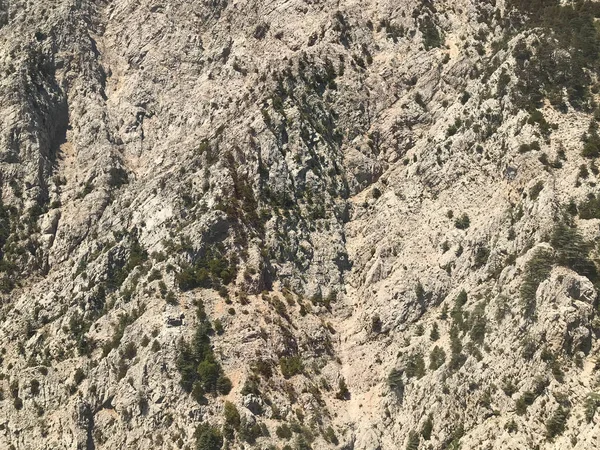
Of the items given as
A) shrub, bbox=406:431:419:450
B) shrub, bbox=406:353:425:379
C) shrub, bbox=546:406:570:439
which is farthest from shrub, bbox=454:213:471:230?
shrub, bbox=546:406:570:439

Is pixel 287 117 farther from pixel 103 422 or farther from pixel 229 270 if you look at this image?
pixel 103 422

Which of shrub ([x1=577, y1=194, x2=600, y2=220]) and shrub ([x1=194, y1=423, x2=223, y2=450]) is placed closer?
shrub ([x1=577, y1=194, x2=600, y2=220])

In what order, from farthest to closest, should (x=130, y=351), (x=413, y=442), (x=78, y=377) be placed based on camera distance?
(x=78, y=377)
(x=130, y=351)
(x=413, y=442)

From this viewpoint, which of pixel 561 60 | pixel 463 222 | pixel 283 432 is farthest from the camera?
pixel 561 60

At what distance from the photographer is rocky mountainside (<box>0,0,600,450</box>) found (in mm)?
52219

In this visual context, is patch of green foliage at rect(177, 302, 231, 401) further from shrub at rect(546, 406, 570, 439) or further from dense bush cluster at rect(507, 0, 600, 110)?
Answer: dense bush cluster at rect(507, 0, 600, 110)

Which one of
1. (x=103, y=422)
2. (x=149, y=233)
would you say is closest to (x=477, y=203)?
Answer: (x=149, y=233)

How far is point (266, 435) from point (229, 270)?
1660cm

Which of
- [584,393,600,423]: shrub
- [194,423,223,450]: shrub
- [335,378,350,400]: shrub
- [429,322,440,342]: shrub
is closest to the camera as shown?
[584,393,600,423]: shrub

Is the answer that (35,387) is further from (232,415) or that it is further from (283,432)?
(283,432)

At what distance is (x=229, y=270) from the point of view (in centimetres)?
6544

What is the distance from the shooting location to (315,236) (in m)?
70.6

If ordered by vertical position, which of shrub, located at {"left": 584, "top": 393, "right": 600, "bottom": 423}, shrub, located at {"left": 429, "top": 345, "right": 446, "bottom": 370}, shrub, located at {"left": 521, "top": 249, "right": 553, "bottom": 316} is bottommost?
shrub, located at {"left": 429, "top": 345, "right": 446, "bottom": 370}

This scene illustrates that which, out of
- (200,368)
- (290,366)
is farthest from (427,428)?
(200,368)
